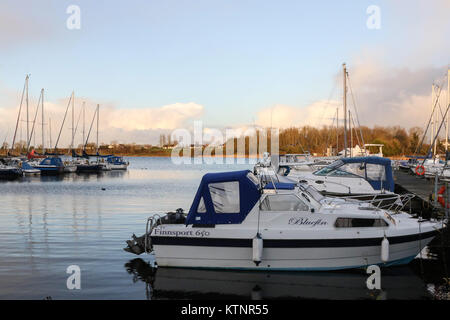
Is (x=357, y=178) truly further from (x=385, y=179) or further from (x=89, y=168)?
(x=89, y=168)

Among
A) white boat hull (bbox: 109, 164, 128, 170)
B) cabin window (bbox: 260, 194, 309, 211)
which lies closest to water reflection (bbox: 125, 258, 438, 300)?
cabin window (bbox: 260, 194, 309, 211)

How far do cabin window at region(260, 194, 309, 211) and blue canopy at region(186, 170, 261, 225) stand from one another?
301mm

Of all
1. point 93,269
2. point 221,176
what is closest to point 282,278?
point 221,176

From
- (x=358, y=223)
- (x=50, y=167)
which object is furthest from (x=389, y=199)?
(x=50, y=167)

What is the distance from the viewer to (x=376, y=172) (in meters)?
24.1

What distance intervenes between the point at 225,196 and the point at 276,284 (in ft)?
8.99

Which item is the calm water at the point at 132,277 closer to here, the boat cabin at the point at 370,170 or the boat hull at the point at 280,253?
the boat hull at the point at 280,253

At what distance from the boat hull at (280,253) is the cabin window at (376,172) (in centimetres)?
1098

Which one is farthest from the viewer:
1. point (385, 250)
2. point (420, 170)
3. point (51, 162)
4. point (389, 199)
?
point (51, 162)

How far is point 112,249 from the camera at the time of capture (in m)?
17.0

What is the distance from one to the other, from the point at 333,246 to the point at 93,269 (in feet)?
23.3

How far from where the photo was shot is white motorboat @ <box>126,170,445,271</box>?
12.7m

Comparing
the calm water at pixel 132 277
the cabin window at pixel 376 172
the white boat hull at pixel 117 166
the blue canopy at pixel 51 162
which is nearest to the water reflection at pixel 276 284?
the calm water at pixel 132 277

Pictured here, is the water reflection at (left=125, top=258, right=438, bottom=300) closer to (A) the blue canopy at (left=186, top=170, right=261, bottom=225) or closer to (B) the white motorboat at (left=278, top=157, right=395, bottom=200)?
(A) the blue canopy at (left=186, top=170, right=261, bottom=225)
